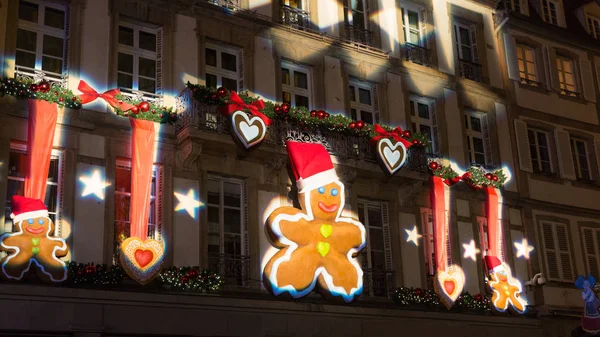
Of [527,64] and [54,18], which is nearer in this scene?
[54,18]


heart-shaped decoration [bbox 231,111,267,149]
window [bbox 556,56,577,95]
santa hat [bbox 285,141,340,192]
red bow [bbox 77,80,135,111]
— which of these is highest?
window [bbox 556,56,577,95]

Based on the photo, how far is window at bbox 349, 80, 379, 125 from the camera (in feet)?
70.6

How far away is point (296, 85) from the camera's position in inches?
813

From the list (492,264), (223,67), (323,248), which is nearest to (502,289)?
(492,264)

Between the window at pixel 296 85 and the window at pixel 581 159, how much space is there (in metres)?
9.42

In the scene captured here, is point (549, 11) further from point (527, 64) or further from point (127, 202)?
point (127, 202)

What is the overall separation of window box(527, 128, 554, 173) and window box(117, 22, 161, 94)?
11.7m

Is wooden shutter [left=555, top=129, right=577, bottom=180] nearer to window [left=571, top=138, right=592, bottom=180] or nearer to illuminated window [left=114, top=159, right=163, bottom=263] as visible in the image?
window [left=571, top=138, right=592, bottom=180]

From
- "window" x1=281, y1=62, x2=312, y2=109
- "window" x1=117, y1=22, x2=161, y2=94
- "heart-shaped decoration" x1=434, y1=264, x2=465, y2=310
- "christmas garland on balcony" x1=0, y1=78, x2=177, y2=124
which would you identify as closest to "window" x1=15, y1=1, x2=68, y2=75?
"christmas garland on balcony" x1=0, y1=78, x2=177, y2=124

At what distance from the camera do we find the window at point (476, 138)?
77.3 feet

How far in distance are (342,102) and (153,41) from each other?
5006 mm

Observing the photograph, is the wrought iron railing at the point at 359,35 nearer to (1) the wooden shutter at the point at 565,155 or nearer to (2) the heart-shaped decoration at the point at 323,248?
(2) the heart-shaped decoration at the point at 323,248

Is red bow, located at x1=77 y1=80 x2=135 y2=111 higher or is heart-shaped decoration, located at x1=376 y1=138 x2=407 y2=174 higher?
red bow, located at x1=77 y1=80 x2=135 y2=111

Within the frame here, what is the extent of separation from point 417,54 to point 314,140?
5601 mm
